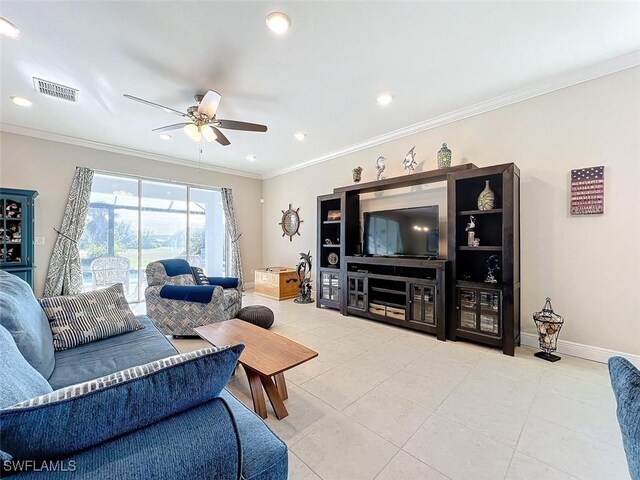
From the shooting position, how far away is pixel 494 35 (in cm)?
220

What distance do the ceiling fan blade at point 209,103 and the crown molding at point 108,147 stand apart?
316 cm

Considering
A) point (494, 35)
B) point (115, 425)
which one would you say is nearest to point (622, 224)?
point (494, 35)

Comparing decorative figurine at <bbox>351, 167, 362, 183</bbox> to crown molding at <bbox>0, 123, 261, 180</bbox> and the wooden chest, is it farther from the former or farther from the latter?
crown molding at <bbox>0, 123, 261, 180</bbox>

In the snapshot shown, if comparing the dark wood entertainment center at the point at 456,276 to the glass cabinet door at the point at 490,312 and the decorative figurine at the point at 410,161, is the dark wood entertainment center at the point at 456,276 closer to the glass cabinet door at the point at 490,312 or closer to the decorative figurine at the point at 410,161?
the glass cabinet door at the point at 490,312

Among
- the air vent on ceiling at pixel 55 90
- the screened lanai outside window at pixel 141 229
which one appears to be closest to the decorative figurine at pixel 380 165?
the air vent on ceiling at pixel 55 90

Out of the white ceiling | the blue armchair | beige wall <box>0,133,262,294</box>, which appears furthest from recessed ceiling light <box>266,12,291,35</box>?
beige wall <box>0,133,262,294</box>

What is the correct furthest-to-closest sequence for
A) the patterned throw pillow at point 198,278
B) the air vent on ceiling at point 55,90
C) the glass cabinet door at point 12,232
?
the patterned throw pillow at point 198,278 < the glass cabinet door at point 12,232 < the air vent on ceiling at point 55,90

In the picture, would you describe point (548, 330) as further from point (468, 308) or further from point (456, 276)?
point (456, 276)

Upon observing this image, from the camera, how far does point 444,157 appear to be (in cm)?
335

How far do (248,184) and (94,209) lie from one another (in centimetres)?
305

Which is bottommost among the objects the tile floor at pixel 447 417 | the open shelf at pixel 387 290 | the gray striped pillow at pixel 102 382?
the tile floor at pixel 447 417

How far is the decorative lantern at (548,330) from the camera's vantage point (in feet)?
8.56

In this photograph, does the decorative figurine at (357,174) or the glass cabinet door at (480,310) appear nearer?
the glass cabinet door at (480,310)

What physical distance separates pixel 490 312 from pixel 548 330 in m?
0.49
